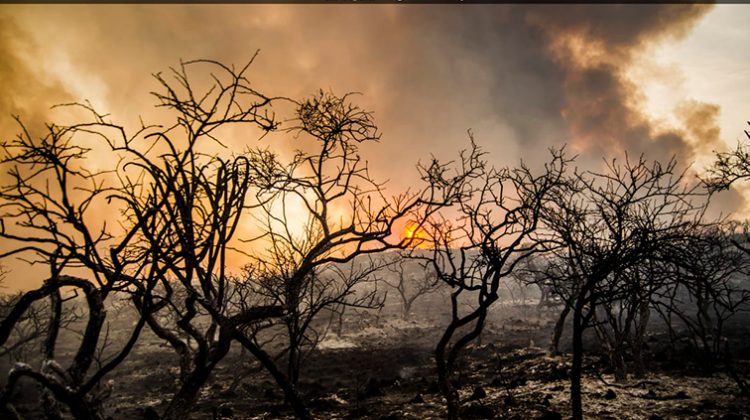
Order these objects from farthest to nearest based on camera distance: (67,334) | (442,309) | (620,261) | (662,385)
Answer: (442,309) < (67,334) < (662,385) < (620,261)

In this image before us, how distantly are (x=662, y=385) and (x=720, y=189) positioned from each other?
657 centimetres

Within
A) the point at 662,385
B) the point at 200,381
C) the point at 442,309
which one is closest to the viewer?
the point at 200,381

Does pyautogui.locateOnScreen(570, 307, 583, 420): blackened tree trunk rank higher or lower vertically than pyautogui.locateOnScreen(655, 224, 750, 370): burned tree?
lower

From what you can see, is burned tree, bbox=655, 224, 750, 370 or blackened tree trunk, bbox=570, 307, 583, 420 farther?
blackened tree trunk, bbox=570, 307, 583, 420

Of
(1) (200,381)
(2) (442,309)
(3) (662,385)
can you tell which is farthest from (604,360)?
(2) (442,309)

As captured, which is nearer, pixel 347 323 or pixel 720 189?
pixel 720 189

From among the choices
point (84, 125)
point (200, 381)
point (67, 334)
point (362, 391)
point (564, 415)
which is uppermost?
point (84, 125)

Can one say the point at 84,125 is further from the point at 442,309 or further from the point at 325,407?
the point at 442,309

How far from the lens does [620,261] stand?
631cm

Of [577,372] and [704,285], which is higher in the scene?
[704,285]

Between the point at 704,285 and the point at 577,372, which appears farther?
the point at 577,372

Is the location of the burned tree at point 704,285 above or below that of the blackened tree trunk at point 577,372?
above

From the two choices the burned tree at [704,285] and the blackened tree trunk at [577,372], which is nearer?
the burned tree at [704,285]

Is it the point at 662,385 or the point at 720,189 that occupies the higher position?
the point at 720,189
